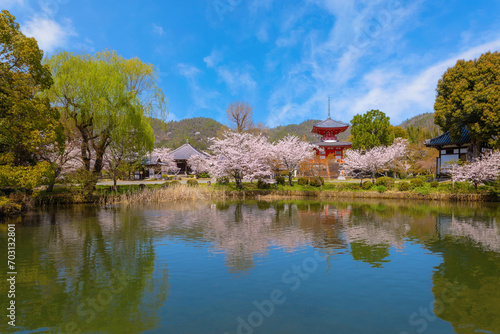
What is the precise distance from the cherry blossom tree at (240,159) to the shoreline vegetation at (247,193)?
1476mm

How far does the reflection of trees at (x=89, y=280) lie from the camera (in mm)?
6130

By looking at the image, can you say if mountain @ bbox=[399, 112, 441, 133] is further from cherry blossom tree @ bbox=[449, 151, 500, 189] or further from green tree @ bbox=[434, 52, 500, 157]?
cherry blossom tree @ bbox=[449, 151, 500, 189]

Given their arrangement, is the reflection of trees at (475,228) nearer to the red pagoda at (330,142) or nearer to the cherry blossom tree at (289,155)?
the cherry blossom tree at (289,155)

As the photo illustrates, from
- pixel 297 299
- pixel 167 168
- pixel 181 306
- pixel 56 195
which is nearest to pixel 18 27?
pixel 56 195

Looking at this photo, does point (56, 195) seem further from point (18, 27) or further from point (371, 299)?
point (371, 299)

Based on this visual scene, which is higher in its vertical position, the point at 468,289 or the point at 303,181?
the point at 303,181

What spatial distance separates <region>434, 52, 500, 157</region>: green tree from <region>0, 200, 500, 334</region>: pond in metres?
13.2

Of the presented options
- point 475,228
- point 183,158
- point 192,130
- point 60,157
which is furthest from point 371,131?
point 192,130

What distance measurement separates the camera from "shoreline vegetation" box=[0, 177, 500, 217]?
76.7ft

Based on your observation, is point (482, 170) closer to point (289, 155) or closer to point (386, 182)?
point (386, 182)

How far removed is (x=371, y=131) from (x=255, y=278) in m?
42.7

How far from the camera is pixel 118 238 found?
12719 mm

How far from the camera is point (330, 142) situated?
5112 centimetres

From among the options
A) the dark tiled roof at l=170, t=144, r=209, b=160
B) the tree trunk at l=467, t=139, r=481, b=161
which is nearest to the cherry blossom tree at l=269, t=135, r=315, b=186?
the tree trunk at l=467, t=139, r=481, b=161
